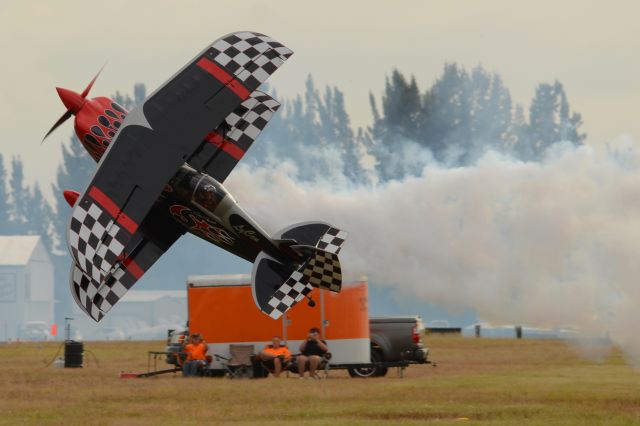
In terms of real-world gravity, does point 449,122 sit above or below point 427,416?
above

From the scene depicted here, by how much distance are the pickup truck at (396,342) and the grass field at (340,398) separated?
1.63 ft

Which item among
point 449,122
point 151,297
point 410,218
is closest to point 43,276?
point 151,297

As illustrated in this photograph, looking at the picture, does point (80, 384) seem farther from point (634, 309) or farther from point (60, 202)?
point (60, 202)

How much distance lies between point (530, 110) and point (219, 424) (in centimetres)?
13041

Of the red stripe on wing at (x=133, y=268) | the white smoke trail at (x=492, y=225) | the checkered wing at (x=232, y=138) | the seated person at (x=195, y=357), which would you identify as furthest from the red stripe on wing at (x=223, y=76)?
the seated person at (x=195, y=357)

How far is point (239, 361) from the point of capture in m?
32.8

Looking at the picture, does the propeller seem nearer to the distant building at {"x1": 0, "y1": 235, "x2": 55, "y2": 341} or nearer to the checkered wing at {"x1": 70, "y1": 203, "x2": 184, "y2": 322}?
the checkered wing at {"x1": 70, "y1": 203, "x2": 184, "y2": 322}

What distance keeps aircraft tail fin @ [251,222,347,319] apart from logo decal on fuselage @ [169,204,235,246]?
0.75 metres

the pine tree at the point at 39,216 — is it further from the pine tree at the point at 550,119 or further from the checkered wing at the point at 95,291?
the checkered wing at the point at 95,291

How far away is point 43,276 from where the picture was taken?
159m

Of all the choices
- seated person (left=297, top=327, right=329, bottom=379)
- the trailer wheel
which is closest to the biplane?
seated person (left=297, top=327, right=329, bottom=379)

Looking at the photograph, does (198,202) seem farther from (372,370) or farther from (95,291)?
(372,370)

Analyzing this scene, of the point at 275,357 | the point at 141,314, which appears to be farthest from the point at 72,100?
the point at 141,314

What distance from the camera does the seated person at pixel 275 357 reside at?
105 feet
